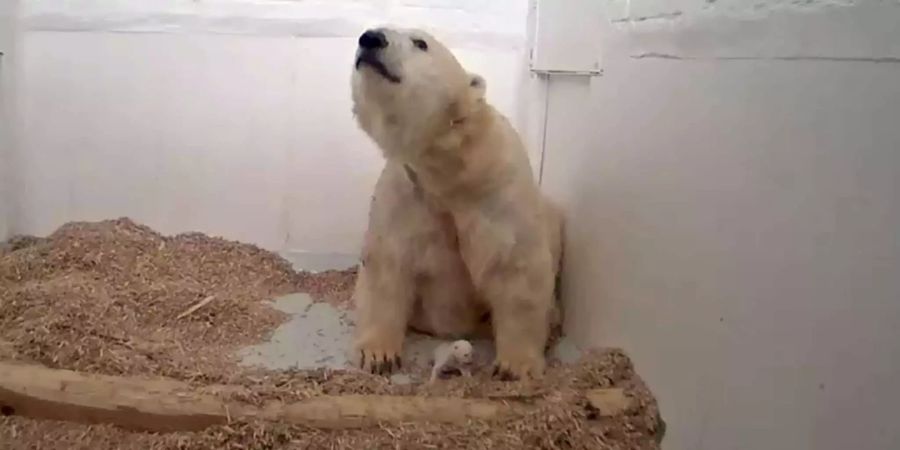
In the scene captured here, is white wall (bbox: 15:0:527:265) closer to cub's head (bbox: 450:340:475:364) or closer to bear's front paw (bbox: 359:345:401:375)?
bear's front paw (bbox: 359:345:401:375)

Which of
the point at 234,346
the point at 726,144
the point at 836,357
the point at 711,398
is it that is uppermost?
the point at 726,144

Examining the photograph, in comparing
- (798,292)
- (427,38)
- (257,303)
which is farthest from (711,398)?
(257,303)

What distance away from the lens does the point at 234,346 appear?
2.48m

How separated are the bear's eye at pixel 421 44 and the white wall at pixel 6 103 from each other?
185 centimetres

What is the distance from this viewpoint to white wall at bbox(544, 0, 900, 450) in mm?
1181

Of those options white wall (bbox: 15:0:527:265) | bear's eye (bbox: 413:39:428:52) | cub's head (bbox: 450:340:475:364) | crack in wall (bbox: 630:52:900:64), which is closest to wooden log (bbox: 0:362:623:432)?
cub's head (bbox: 450:340:475:364)

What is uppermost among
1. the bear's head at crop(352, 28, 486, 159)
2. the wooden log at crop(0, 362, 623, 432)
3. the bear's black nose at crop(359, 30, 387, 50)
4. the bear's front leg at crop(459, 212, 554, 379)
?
the bear's black nose at crop(359, 30, 387, 50)

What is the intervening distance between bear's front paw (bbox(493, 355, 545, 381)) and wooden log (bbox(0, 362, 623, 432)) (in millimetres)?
336

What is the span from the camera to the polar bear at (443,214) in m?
2.20

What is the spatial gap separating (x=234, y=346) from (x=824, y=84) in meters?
1.72

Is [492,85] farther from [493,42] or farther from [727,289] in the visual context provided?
[727,289]

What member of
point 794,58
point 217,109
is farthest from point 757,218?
point 217,109

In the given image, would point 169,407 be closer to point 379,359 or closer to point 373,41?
point 379,359

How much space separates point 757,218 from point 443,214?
106 cm
